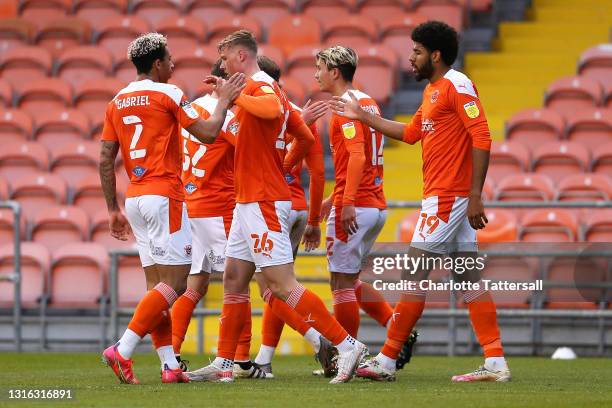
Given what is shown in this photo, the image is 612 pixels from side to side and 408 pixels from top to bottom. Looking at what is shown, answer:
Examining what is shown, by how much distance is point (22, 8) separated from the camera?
722 inches

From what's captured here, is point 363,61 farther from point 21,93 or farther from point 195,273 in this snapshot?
point 195,273

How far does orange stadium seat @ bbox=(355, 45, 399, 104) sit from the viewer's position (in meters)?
15.1

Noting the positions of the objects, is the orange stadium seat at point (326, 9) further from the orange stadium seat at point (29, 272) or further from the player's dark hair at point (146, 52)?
the player's dark hair at point (146, 52)

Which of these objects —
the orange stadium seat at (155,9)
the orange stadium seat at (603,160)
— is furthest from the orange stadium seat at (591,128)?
the orange stadium seat at (155,9)

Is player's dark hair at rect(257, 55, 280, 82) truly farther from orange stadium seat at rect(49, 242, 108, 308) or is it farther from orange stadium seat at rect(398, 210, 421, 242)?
orange stadium seat at rect(49, 242, 108, 308)

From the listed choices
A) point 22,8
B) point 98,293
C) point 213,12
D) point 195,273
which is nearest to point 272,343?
point 195,273

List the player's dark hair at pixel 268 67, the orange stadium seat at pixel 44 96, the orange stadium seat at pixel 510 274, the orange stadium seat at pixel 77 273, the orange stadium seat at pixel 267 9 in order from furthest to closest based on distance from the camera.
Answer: the orange stadium seat at pixel 267 9 → the orange stadium seat at pixel 44 96 → the orange stadium seat at pixel 77 273 → the orange stadium seat at pixel 510 274 → the player's dark hair at pixel 268 67

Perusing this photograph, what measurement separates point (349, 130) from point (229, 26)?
851cm

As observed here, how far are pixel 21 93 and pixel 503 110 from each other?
20.0 feet

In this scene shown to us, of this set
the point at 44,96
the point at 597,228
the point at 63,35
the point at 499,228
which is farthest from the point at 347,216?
the point at 63,35

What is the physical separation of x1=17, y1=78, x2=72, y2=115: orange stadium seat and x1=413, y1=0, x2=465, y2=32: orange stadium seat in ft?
15.4

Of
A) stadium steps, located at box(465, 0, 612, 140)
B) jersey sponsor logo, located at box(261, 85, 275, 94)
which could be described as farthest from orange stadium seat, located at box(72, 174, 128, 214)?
jersey sponsor logo, located at box(261, 85, 275, 94)

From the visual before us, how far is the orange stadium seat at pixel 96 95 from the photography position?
620 inches

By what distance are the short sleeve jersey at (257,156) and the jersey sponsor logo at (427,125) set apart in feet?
3.08
